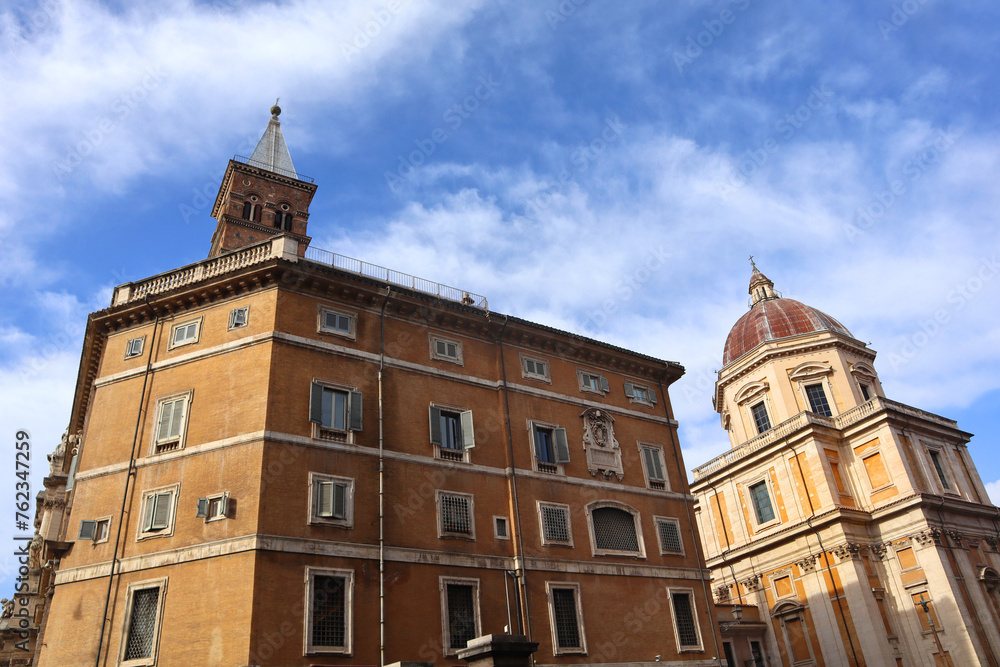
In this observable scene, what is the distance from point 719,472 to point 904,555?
1340 centimetres

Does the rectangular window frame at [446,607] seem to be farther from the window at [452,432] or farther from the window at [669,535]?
the window at [669,535]

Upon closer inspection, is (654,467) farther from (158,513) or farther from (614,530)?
(158,513)

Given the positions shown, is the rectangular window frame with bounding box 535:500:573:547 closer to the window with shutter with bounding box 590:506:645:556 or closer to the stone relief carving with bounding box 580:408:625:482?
the window with shutter with bounding box 590:506:645:556

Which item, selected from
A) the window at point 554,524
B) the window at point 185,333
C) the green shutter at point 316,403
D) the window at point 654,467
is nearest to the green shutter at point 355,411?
the green shutter at point 316,403

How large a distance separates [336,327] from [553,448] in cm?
1017

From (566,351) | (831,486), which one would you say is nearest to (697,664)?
(566,351)

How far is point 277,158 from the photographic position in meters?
53.4

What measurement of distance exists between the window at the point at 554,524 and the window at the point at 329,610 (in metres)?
8.01

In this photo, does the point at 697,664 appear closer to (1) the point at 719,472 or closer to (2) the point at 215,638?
(2) the point at 215,638

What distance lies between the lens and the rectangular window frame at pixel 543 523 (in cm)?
2750

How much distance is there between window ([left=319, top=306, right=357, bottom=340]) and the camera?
27.0 metres

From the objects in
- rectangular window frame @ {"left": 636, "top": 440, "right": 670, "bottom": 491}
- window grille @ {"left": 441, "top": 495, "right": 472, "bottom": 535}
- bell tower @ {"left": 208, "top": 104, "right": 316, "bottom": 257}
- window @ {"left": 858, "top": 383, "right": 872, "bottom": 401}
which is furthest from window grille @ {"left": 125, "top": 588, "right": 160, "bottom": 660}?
window @ {"left": 858, "top": 383, "right": 872, "bottom": 401}

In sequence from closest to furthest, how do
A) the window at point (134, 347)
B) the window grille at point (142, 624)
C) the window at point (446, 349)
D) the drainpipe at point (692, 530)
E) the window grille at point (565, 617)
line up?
the window grille at point (142, 624), the window grille at point (565, 617), the window at point (134, 347), the window at point (446, 349), the drainpipe at point (692, 530)

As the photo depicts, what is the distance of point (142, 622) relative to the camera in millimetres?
21672
